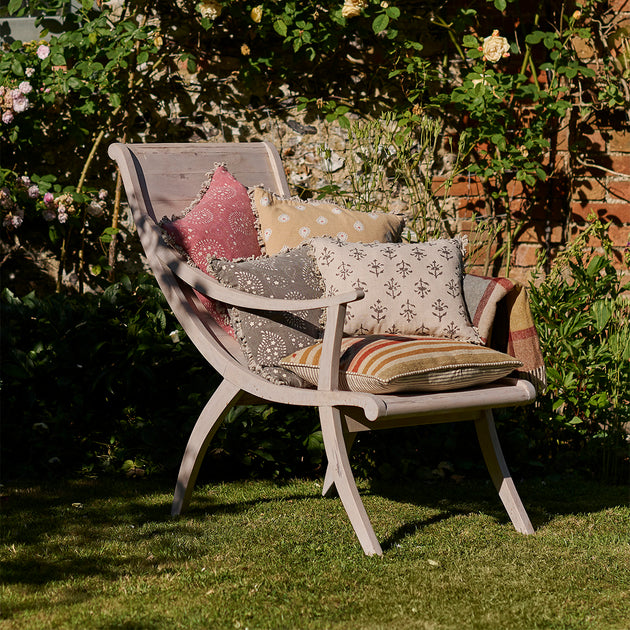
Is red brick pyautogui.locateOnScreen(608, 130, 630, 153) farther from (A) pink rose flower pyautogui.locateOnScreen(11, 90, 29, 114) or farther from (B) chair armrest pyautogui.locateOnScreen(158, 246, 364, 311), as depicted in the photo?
(A) pink rose flower pyautogui.locateOnScreen(11, 90, 29, 114)

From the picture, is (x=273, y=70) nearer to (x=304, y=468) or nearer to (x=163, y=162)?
(x=163, y=162)

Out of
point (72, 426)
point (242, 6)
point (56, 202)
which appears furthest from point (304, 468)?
point (242, 6)

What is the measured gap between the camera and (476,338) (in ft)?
8.14

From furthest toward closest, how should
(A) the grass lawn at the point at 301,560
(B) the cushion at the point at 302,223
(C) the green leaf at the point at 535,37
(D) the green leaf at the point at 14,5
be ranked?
(C) the green leaf at the point at 535,37 < (D) the green leaf at the point at 14,5 < (B) the cushion at the point at 302,223 < (A) the grass lawn at the point at 301,560

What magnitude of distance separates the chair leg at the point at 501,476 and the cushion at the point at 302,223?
2.27ft

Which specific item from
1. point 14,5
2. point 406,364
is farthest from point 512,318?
point 14,5

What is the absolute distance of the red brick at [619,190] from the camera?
4242mm

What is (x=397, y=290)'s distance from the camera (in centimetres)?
246

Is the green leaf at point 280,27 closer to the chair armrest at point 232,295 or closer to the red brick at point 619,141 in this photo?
the red brick at point 619,141

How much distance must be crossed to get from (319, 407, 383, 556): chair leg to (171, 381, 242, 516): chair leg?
348 millimetres

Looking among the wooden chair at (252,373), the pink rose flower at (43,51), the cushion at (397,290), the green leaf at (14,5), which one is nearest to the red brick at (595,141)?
the wooden chair at (252,373)

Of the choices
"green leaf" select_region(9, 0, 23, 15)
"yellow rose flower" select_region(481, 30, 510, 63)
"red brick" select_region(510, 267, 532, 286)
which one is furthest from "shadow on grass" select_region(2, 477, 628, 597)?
"green leaf" select_region(9, 0, 23, 15)

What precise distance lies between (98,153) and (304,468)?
2.03 metres

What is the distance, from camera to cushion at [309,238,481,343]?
2.46 meters
